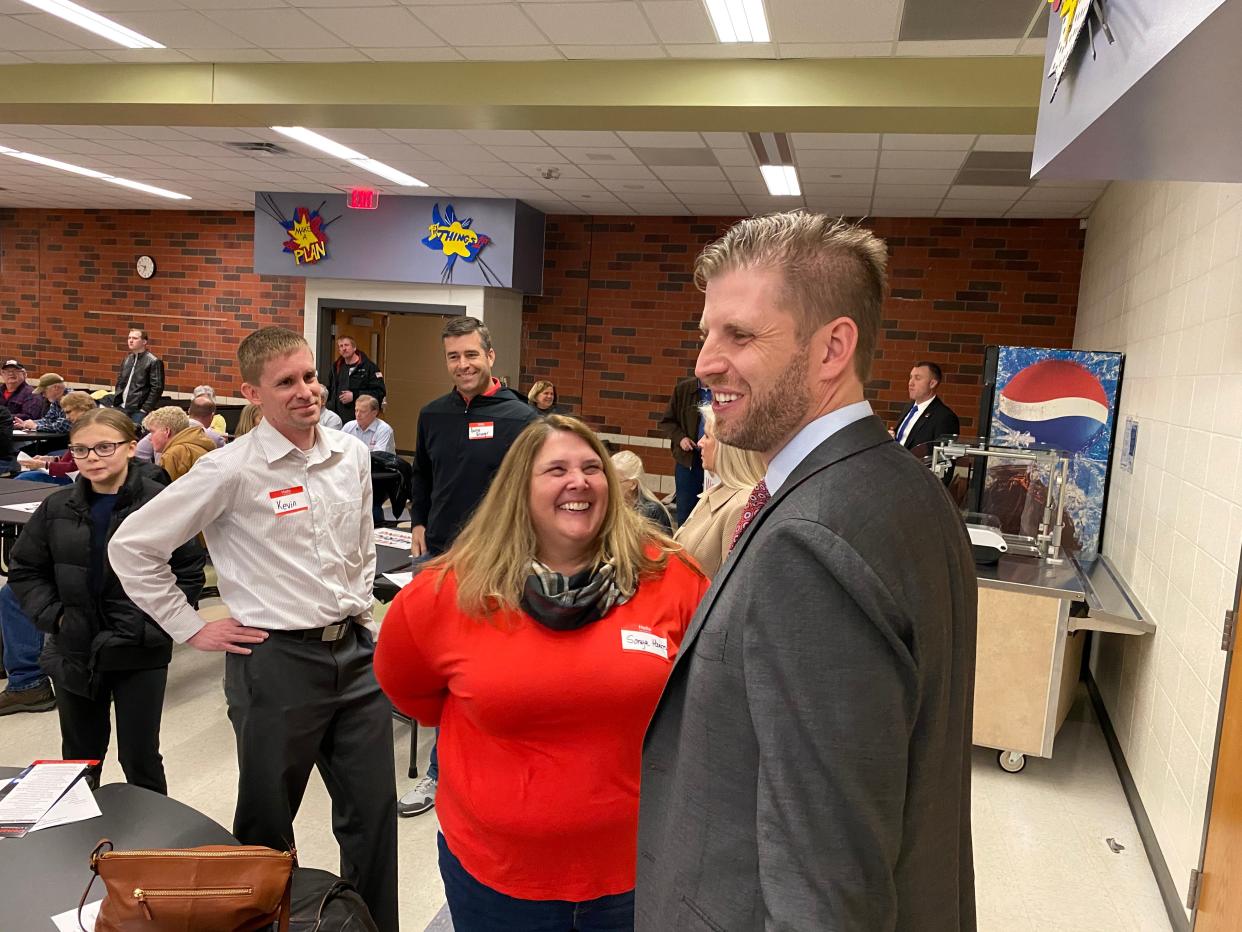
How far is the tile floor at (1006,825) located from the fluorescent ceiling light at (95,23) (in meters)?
3.52

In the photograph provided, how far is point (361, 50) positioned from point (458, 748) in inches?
180

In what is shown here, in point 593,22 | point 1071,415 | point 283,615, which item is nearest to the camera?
point 283,615

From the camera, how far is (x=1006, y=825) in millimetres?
3441

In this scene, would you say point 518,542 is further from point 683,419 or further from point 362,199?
point 362,199

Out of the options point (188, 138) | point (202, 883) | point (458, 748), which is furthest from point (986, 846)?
point (188, 138)

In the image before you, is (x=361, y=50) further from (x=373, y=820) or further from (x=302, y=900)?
(x=302, y=900)

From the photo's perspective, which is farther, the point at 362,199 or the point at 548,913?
the point at 362,199

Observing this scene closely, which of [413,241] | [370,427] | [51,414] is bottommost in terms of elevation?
[51,414]

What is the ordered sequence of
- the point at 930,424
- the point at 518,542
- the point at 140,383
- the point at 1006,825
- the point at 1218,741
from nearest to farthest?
1. the point at 518,542
2. the point at 1218,741
3. the point at 1006,825
4. the point at 930,424
5. the point at 140,383

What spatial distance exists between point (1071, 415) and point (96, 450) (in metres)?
4.72

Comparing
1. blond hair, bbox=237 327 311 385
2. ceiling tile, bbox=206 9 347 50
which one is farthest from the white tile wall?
ceiling tile, bbox=206 9 347 50

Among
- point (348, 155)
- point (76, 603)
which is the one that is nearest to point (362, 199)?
point (348, 155)

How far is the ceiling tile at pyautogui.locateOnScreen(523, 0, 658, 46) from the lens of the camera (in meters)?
4.14

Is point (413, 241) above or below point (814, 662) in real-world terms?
above
